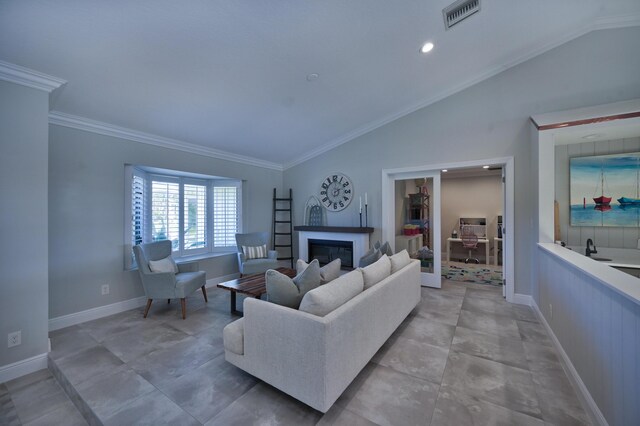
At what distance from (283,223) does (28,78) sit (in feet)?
14.4

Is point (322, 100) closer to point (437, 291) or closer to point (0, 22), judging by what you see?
point (0, 22)

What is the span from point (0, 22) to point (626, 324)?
14.5 ft

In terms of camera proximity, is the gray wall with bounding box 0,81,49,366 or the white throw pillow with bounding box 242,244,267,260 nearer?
the gray wall with bounding box 0,81,49,366

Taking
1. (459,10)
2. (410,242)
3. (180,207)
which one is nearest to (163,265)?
(180,207)

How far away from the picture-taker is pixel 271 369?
1.84 meters

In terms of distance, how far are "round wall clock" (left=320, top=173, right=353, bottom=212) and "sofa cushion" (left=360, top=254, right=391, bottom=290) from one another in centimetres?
246

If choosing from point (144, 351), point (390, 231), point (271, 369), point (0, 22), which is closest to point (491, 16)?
point (390, 231)

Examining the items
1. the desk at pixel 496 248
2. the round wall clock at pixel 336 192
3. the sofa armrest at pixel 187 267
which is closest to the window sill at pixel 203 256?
the sofa armrest at pixel 187 267

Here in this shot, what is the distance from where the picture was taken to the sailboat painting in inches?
128

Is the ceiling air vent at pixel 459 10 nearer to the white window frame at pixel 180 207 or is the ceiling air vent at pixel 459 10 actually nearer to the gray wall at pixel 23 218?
the gray wall at pixel 23 218

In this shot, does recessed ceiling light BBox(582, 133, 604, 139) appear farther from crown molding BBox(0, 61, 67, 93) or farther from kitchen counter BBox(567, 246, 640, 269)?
crown molding BBox(0, 61, 67, 93)

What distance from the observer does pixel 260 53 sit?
258cm

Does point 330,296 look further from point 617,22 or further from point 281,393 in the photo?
point 617,22

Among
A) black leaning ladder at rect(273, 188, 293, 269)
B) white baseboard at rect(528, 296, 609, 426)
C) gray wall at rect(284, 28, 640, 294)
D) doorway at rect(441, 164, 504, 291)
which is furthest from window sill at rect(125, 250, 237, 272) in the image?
white baseboard at rect(528, 296, 609, 426)
